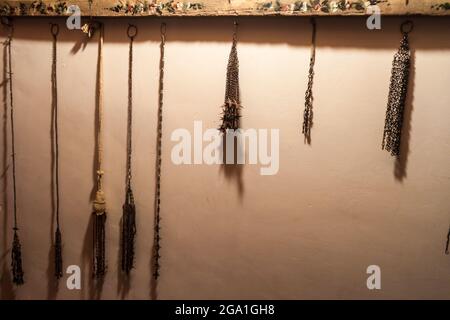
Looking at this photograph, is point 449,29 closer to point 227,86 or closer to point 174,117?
point 227,86

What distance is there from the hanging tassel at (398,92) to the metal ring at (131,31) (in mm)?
1327

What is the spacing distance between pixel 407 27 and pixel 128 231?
1780mm

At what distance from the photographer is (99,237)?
2004 mm

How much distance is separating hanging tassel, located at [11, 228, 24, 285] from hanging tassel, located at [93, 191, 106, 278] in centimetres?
47

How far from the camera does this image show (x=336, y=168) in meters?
1.80

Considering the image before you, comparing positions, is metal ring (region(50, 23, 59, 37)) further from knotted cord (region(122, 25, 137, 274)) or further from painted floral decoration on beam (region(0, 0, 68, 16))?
knotted cord (region(122, 25, 137, 274))

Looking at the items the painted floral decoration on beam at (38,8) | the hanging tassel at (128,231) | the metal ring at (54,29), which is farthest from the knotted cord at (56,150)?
the hanging tassel at (128,231)

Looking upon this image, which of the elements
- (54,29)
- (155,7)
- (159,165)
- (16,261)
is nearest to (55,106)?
(54,29)

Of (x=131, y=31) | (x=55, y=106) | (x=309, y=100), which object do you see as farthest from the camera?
(x=55, y=106)

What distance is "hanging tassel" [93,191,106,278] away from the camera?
1956 millimetres

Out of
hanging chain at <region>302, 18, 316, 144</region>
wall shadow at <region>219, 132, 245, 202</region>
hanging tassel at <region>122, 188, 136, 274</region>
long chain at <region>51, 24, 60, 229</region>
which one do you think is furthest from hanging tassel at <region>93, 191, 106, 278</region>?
hanging chain at <region>302, 18, 316, 144</region>

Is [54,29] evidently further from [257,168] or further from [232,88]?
[257,168]

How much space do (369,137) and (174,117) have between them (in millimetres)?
1024

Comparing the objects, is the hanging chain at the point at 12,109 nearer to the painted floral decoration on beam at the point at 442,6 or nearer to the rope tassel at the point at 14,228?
the rope tassel at the point at 14,228
